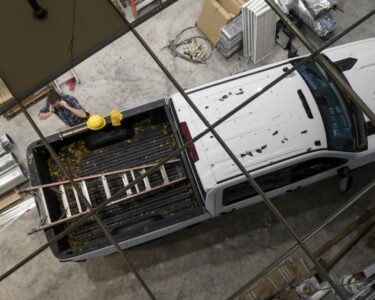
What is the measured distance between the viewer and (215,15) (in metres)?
6.50

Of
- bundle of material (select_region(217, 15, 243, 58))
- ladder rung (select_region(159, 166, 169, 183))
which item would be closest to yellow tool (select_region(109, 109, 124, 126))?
ladder rung (select_region(159, 166, 169, 183))

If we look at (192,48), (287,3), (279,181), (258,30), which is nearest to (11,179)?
(192,48)

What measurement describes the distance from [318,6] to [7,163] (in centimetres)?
509

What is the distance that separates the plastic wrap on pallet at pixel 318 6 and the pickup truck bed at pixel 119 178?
113 inches

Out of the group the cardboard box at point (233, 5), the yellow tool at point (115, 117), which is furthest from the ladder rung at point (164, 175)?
the cardboard box at point (233, 5)

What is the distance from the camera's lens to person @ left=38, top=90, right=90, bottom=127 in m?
5.41

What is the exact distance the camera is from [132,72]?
6.68 metres

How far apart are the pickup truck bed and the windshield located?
169cm

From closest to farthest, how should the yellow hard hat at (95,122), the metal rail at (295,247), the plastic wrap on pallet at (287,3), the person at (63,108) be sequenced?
the metal rail at (295,247) → the yellow hard hat at (95,122) → the person at (63,108) → the plastic wrap on pallet at (287,3)

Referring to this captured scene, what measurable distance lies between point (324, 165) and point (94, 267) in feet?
10.7

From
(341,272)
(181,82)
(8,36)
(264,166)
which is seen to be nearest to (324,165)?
(264,166)

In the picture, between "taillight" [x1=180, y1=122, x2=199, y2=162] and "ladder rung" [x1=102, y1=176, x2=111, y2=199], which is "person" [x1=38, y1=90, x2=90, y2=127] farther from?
"taillight" [x1=180, y1=122, x2=199, y2=162]

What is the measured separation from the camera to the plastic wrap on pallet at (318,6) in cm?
632

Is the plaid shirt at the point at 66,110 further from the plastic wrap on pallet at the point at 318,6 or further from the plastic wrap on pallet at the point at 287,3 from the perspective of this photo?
the plastic wrap on pallet at the point at 318,6
